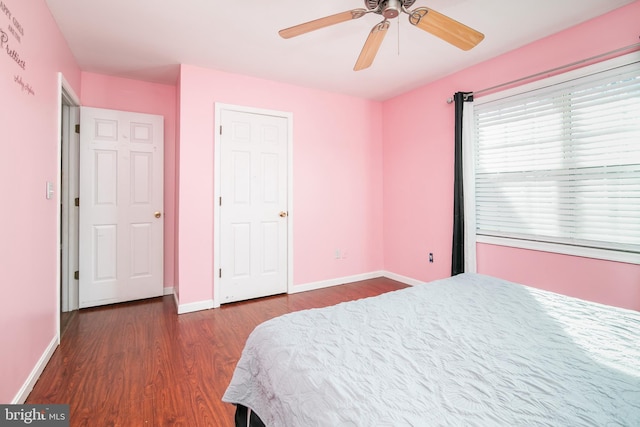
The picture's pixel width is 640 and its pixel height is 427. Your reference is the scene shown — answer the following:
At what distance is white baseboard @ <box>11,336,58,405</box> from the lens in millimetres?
1628

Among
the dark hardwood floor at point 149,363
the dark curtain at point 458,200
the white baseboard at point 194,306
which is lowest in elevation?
the dark hardwood floor at point 149,363

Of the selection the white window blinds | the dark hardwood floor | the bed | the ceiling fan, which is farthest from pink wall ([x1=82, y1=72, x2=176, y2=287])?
the white window blinds

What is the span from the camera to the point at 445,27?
5.65ft

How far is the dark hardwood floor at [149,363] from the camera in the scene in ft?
5.25

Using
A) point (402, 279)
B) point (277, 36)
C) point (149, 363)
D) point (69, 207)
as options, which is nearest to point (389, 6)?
point (277, 36)

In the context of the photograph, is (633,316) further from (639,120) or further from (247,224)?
(247,224)

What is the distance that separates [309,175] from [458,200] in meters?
1.76

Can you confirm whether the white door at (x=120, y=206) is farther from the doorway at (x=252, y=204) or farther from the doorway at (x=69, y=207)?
the doorway at (x=252, y=204)

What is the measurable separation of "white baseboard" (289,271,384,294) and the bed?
2.27 metres

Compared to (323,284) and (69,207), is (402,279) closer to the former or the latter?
(323,284)

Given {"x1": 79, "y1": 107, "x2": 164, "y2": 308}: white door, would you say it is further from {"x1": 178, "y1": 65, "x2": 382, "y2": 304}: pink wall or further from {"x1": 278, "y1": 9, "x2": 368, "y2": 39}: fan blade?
{"x1": 278, "y1": 9, "x2": 368, "y2": 39}: fan blade

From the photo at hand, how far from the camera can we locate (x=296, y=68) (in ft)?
10.4

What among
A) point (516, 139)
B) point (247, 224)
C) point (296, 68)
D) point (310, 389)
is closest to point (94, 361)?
point (247, 224)

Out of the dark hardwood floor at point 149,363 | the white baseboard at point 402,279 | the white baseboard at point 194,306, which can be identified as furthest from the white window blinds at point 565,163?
the white baseboard at point 194,306
